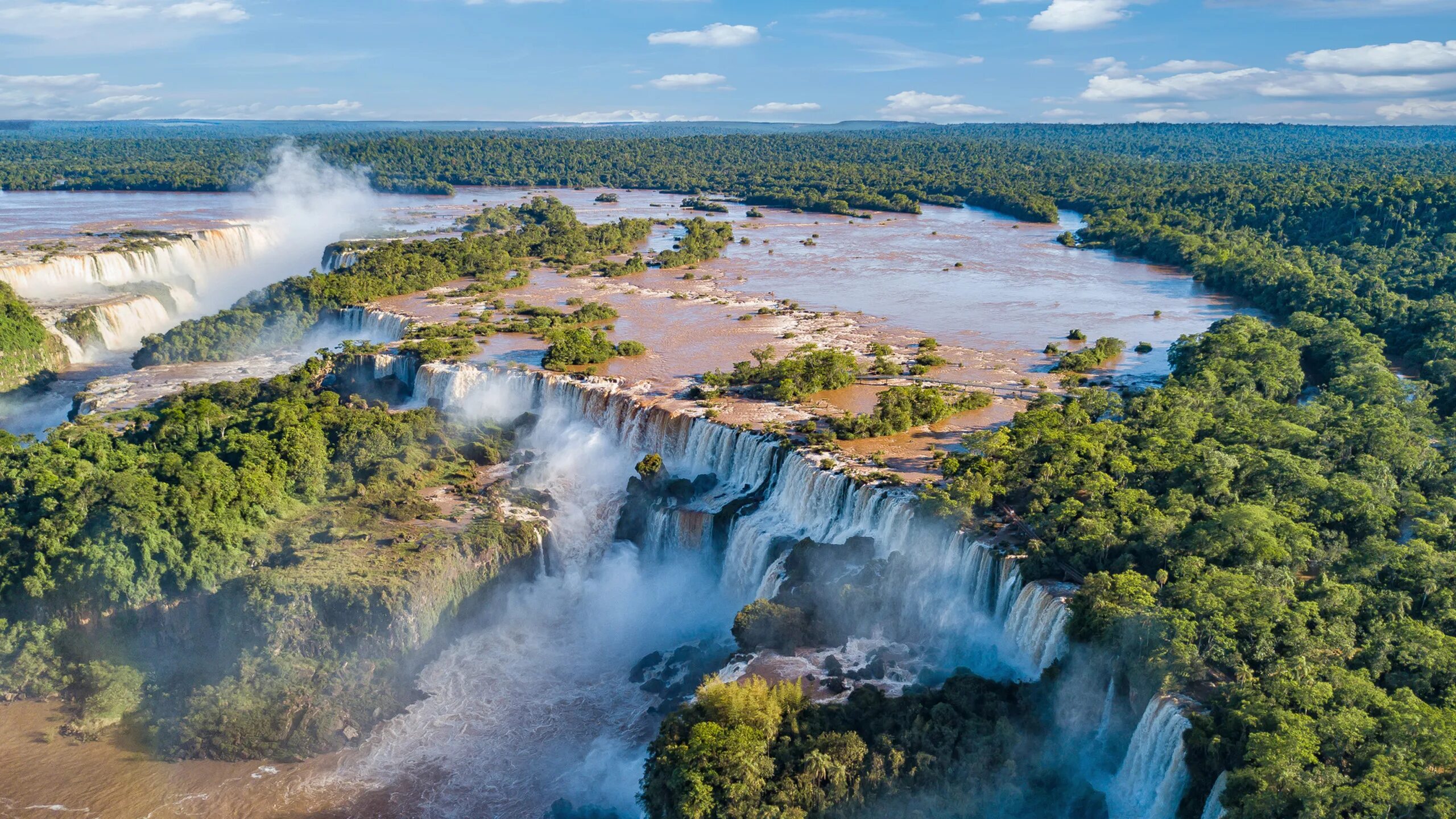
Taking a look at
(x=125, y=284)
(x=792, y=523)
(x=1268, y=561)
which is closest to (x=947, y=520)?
(x=792, y=523)

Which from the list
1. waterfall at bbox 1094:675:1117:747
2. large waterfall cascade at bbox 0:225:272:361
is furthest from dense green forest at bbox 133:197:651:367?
waterfall at bbox 1094:675:1117:747

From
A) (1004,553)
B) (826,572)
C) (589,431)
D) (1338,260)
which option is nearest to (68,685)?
(589,431)

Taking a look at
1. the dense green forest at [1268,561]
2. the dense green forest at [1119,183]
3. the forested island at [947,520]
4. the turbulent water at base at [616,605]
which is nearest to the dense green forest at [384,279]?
the forested island at [947,520]

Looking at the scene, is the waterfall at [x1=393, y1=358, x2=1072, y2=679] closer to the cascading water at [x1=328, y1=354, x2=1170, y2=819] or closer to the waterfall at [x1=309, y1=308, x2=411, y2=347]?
the cascading water at [x1=328, y1=354, x2=1170, y2=819]

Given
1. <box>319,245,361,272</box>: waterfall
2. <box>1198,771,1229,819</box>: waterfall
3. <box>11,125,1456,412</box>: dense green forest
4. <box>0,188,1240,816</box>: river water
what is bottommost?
<box>0,188,1240,816</box>: river water

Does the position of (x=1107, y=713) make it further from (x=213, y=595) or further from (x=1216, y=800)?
(x=213, y=595)

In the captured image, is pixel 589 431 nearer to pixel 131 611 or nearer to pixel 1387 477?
pixel 131 611
